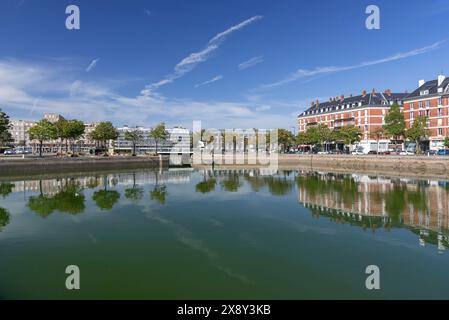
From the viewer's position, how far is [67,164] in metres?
54.1

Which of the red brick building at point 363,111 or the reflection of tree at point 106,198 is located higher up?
the red brick building at point 363,111

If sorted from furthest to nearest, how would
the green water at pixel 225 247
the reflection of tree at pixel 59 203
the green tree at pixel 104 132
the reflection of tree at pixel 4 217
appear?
the green tree at pixel 104 132 → the reflection of tree at pixel 59 203 → the reflection of tree at pixel 4 217 → the green water at pixel 225 247

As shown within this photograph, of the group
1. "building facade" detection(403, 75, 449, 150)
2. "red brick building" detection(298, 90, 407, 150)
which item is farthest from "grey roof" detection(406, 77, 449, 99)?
"red brick building" detection(298, 90, 407, 150)

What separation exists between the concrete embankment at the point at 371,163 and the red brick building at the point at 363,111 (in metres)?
17.5

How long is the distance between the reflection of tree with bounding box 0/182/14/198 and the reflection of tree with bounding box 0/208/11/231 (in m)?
8.08

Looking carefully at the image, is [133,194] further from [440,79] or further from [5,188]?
[440,79]

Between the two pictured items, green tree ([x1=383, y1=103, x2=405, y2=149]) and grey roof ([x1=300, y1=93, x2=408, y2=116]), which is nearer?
green tree ([x1=383, y1=103, x2=405, y2=149])

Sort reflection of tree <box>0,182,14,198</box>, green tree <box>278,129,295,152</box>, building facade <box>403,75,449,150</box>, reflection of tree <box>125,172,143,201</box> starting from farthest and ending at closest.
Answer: green tree <box>278,129,295,152</box>, building facade <box>403,75,449,150</box>, reflection of tree <box>0,182,14,198</box>, reflection of tree <box>125,172,143,201</box>

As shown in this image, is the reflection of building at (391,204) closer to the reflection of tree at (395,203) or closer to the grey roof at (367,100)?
the reflection of tree at (395,203)

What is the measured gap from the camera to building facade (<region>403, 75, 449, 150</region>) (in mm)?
64312

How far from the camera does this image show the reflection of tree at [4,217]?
19.0 metres

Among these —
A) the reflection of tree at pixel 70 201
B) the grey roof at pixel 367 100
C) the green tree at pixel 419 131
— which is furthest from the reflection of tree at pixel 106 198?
the grey roof at pixel 367 100

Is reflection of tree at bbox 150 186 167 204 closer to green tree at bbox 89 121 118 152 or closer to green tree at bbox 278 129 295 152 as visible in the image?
green tree at bbox 89 121 118 152
